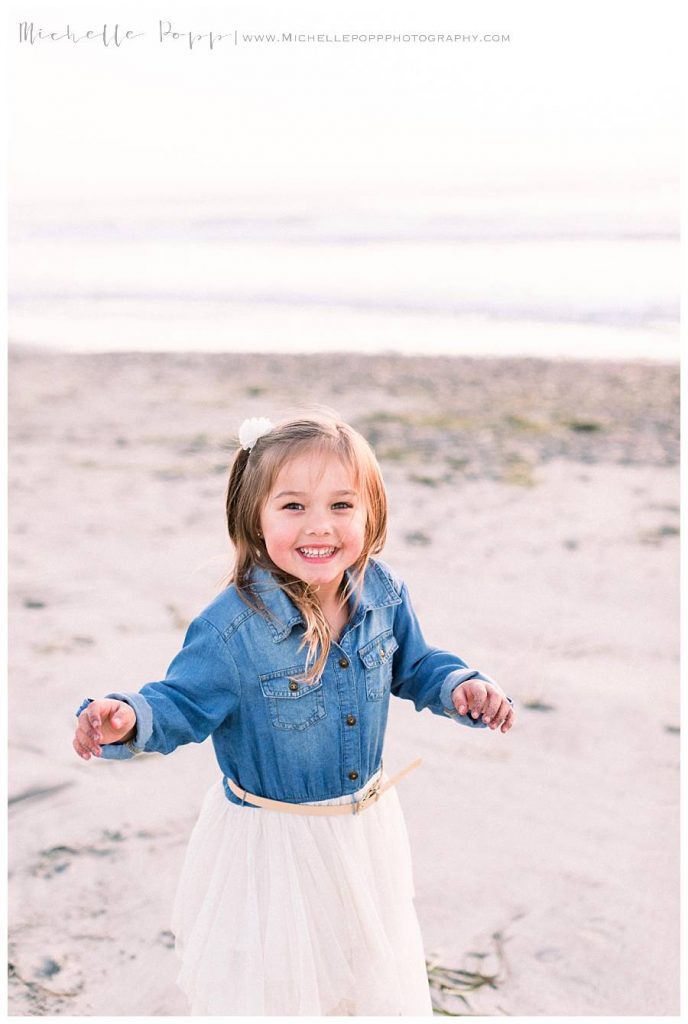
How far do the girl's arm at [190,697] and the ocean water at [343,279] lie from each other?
6552 millimetres

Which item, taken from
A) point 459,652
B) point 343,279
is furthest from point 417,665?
point 343,279

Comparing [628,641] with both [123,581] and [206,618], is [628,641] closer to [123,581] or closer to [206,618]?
[123,581]

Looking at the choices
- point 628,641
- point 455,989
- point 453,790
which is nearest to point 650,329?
point 628,641

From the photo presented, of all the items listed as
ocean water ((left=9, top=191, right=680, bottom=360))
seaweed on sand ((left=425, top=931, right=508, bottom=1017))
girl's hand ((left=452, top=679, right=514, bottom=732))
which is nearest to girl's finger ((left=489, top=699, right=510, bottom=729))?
girl's hand ((left=452, top=679, right=514, bottom=732))

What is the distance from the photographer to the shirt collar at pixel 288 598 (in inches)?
72.5

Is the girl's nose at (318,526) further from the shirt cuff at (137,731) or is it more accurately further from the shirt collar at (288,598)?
the shirt cuff at (137,731)

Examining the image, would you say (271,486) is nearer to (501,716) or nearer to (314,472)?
(314,472)

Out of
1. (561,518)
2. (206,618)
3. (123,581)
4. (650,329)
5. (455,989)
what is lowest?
(455,989)

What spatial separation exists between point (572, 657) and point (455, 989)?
1750mm

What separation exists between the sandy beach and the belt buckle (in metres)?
0.47

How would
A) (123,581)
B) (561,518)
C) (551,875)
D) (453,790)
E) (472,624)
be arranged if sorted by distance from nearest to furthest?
(551,875) → (453,790) → (472,624) → (123,581) → (561,518)

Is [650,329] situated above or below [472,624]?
above

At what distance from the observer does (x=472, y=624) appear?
426 cm

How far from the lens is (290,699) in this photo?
183 cm
